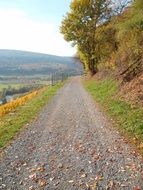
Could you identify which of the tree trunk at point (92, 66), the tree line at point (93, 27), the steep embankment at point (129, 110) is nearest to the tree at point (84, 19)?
the tree line at point (93, 27)

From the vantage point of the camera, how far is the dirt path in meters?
10.1

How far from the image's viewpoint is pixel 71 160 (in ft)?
40.0

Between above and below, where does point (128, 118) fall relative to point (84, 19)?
below

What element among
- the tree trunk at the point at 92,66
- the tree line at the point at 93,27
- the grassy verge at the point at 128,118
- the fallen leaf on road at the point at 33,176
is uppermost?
the tree line at the point at 93,27

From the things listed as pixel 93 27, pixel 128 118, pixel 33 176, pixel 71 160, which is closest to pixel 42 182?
pixel 33 176

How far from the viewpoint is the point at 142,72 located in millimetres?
27109

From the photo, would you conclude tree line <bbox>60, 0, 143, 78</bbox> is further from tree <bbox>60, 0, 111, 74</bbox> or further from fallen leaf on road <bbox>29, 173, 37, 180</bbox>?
fallen leaf on road <bbox>29, 173, 37, 180</bbox>

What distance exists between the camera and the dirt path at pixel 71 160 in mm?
10086

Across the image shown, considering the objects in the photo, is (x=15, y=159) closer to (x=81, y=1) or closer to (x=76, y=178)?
(x=76, y=178)

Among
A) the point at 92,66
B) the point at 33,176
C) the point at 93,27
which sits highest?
the point at 93,27

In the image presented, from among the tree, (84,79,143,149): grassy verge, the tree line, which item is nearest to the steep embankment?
(84,79,143,149): grassy verge

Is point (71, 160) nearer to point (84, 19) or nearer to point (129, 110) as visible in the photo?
point (129, 110)

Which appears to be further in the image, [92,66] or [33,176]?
[92,66]

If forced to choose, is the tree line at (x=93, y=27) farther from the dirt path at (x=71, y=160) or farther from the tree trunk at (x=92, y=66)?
the dirt path at (x=71, y=160)
